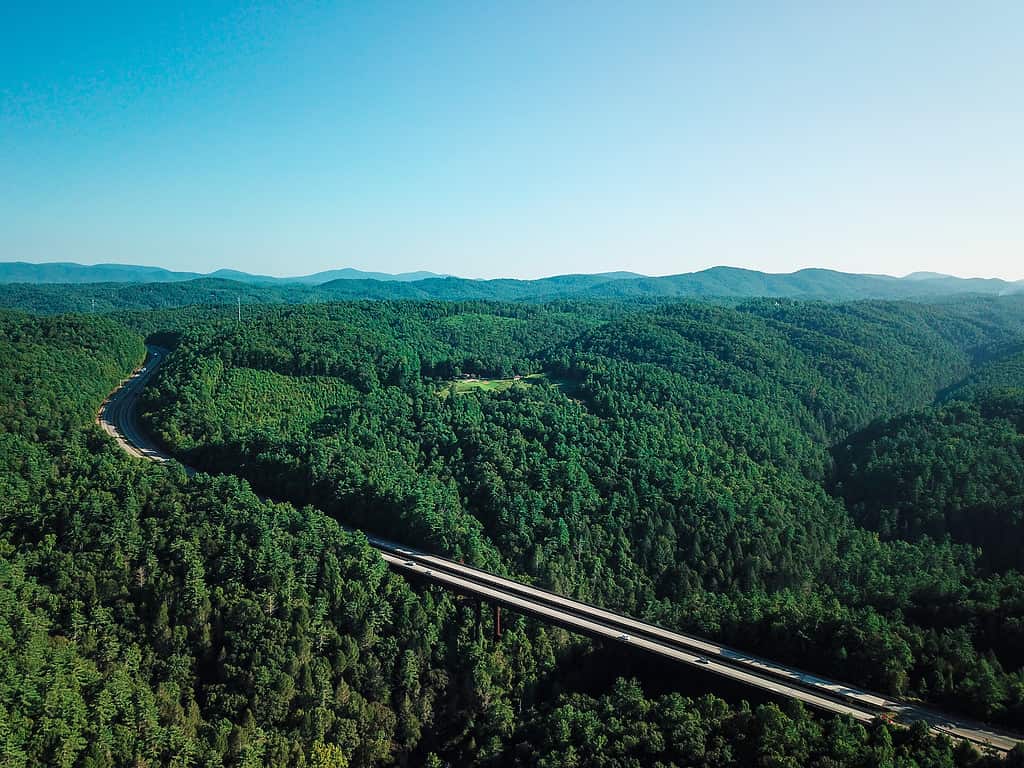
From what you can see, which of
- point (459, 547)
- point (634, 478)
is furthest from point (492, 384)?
point (459, 547)

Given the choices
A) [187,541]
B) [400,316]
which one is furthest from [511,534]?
[400,316]

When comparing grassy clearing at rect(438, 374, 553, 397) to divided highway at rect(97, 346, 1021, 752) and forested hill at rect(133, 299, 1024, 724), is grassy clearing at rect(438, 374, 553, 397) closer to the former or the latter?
forested hill at rect(133, 299, 1024, 724)

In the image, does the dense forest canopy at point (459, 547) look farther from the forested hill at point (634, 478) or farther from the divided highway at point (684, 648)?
the divided highway at point (684, 648)

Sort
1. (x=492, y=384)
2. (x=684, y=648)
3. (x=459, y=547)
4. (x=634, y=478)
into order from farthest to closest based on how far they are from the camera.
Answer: (x=492, y=384)
(x=634, y=478)
(x=459, y=547)
(x=684, y=648)

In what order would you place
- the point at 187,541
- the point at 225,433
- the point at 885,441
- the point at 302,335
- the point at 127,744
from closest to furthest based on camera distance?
the point at 127,744
the point at 187,541
the point at 225,433
the point at 885,441
the point at 302,335

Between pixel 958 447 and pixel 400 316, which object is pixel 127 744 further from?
pixel 400 316

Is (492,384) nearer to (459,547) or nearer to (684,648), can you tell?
(459,547)
